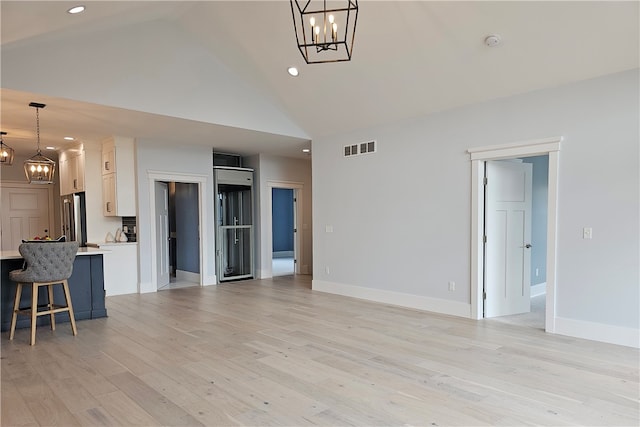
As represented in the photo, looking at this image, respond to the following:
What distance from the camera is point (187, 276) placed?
8.41 m

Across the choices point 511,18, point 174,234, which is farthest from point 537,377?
point 174,234

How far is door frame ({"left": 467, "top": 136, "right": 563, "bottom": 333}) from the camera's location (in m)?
4.32

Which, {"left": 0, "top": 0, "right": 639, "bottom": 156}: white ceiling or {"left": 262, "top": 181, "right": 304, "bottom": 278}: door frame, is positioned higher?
{"left": 0, "top": 0, "right": 639, "bottom": 156}: white ceiling

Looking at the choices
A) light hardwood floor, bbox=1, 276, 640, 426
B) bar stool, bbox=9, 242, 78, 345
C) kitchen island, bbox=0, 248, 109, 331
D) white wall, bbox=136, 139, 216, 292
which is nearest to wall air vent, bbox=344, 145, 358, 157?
light hardwood floor, bbox=1, 276, 640, 426

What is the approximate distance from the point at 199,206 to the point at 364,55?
14.9 feet

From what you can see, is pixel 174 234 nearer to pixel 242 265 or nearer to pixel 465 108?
pixel 242 265

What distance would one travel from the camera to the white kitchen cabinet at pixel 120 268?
6671 millimetres

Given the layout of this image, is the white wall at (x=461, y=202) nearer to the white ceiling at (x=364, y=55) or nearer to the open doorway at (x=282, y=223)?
the white ceiling at (x=364, y=55)

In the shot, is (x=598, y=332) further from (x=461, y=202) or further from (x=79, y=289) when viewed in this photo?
(x=79, y=289)

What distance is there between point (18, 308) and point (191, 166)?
12.3ft

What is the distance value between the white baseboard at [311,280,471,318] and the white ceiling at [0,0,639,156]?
2578 millimetres

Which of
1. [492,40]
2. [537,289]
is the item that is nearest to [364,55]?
[492,40]

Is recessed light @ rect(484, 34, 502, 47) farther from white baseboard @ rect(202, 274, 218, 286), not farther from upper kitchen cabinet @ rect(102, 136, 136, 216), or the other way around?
white baseboard @ rect(202, 274, 218, 286)

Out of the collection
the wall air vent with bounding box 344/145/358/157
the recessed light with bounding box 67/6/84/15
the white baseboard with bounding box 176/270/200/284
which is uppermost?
the recessed light with bounding box 67/6/84/15
